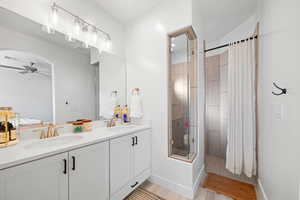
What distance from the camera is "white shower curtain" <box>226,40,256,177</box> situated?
5.31 ft

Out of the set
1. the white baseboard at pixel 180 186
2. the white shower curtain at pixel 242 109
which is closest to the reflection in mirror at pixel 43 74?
the white baseboard at pixel 180 186

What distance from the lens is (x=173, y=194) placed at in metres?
1.49

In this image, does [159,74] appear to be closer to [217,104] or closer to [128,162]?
[128,162]

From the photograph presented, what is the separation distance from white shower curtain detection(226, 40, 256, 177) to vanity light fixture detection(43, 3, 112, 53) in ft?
6.50

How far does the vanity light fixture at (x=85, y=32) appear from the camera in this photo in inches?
49.2

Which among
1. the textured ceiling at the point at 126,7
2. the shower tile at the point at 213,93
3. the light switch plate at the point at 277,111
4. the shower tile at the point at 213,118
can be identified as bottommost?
the shower tile at the point at 213,118

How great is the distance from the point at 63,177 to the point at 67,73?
1.17 metres

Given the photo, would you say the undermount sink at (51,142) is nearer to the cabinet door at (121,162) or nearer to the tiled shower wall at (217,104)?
the cabinet door at (121,162)

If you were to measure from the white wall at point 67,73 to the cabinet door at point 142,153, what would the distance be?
765 mm

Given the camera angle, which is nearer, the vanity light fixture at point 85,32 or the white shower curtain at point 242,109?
the vanity light fixture at point 85,32

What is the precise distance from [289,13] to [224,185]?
6.64 feet

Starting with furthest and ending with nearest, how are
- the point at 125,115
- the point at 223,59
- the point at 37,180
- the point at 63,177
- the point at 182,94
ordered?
1. the point at 223,59
2. the point at 125,115
3. the point at 182,94
4. the point at 63,177
5. the point at 37,180

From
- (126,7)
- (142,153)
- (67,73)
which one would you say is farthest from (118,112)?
(126,7)

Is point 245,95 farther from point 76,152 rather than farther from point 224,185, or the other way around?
point 76,152
